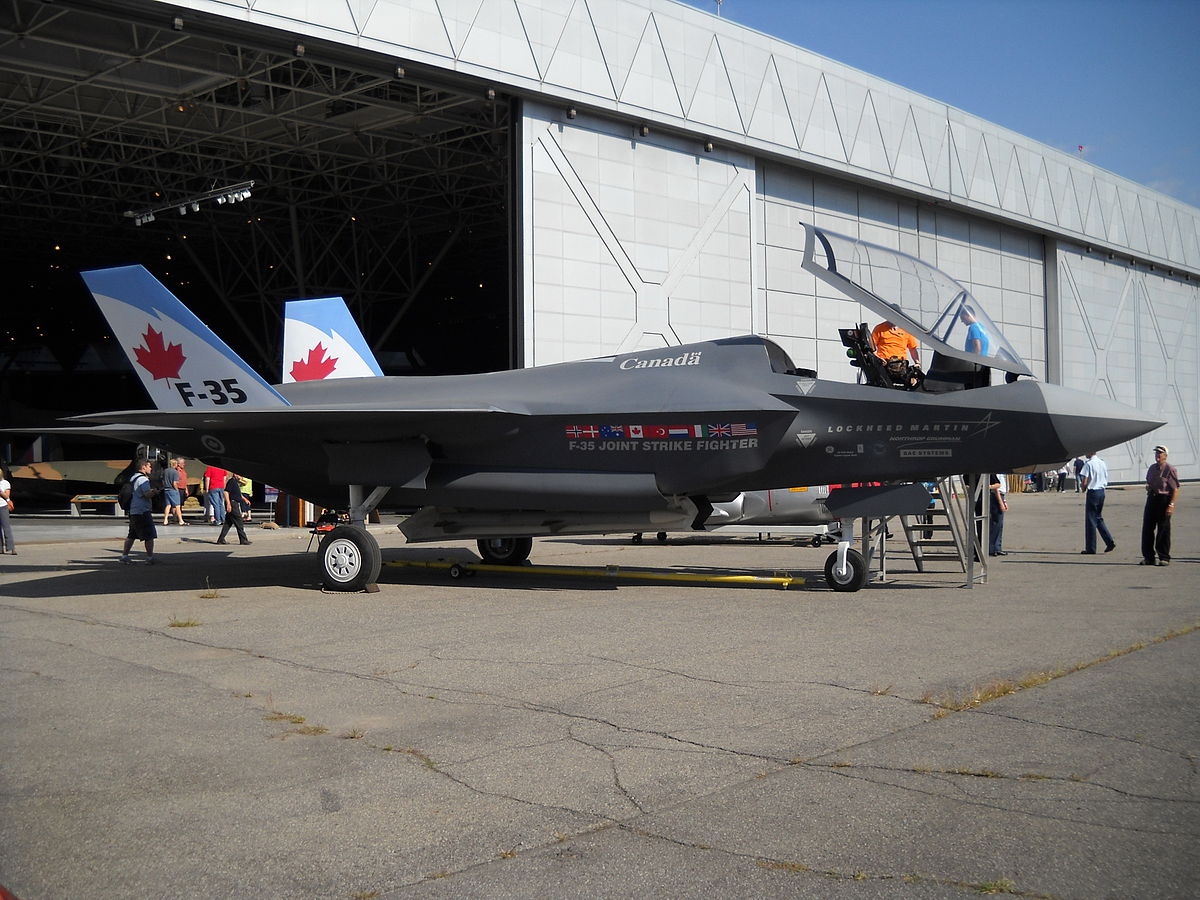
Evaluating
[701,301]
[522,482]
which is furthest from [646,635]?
[701,301]

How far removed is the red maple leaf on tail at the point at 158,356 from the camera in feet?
41.2

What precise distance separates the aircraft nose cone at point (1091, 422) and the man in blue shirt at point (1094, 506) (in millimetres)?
6635

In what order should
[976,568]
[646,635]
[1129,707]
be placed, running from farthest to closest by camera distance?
[976,568] → [646,635] → [1129,707]

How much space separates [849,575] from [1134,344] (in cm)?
4227

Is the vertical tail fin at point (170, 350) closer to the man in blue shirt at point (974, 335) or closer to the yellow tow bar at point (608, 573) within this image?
the yellow tow bar at point (608, 573)

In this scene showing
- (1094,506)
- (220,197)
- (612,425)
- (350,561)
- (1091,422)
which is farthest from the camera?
(220,197)

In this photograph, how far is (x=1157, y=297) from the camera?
48969 mm

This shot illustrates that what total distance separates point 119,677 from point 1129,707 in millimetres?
6473

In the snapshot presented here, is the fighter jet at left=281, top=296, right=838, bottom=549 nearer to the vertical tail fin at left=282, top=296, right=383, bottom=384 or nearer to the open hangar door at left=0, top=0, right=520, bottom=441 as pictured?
the vertical tail fin at left=282, top=296, right=383, bottom=384

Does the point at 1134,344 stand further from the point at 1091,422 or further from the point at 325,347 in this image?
the point at 325,347

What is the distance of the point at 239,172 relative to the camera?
3362 centimetres

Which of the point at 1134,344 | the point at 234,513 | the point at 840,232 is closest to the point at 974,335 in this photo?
the point at 840,232

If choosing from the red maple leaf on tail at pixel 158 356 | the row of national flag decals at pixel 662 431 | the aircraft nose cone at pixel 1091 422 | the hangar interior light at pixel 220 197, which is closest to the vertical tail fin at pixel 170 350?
the red maple leaf on tail at pixel 158 356

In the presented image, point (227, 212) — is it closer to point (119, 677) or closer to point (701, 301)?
point (701, 301)
